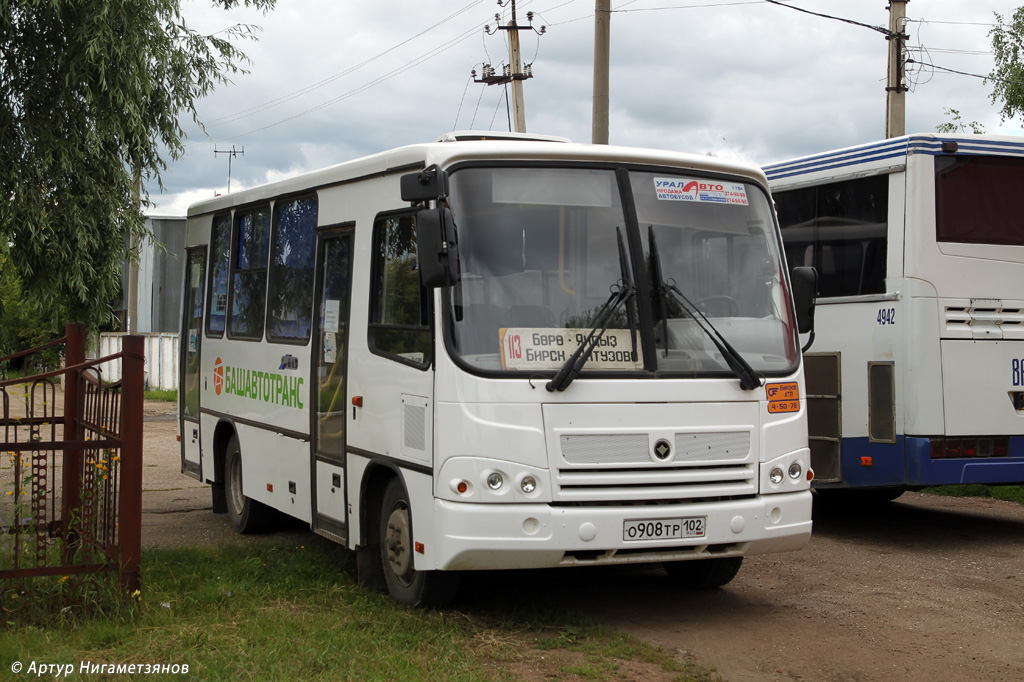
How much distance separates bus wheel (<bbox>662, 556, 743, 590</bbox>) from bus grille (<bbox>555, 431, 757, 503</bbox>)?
3.61ft

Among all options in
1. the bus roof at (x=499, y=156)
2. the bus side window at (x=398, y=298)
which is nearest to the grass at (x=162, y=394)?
the bus roof at (x=499, y=156)

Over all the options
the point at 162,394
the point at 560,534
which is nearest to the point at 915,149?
the point at 560,534

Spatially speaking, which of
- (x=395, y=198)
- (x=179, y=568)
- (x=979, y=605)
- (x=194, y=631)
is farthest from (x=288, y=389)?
(x=979, y=605)

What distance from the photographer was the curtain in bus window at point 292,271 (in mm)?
9094

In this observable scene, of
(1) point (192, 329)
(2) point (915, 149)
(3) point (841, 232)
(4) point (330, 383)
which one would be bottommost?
(4) point (330, 383)

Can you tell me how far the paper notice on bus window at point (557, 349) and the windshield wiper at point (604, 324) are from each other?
0.03m

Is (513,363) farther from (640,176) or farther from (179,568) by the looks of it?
(179,568)

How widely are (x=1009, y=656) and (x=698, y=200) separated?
3.17 metres

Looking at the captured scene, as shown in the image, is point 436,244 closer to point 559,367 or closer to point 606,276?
point 559,367

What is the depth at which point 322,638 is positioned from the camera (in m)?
6.60

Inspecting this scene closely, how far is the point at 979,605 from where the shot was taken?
794 centimetres

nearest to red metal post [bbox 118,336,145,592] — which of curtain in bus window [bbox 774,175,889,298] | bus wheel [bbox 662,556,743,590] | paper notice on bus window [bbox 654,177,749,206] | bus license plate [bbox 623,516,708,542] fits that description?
bus license plate [bbox 623,516,708,542]

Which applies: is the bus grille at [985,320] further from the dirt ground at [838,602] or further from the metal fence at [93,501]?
the metal fence at [93,501]

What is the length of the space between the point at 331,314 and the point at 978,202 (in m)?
5.49
